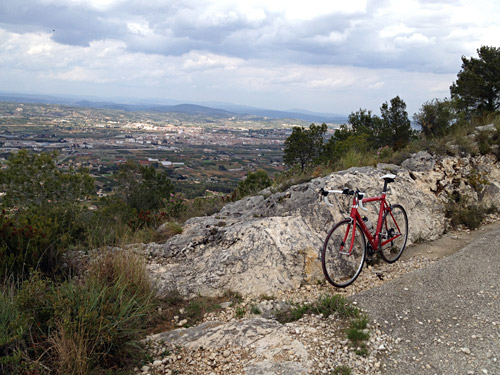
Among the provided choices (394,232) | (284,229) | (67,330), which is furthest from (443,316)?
(67,330)

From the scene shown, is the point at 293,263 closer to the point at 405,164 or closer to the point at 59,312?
the point at 59,312

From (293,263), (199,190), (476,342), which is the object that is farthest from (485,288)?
(199,190)

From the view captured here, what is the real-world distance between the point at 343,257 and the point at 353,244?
0.27 metres

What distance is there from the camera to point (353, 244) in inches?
213

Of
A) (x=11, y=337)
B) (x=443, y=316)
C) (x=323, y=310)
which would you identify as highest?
(x=11, y=337)

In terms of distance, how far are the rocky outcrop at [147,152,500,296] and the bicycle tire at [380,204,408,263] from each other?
1.22 ft

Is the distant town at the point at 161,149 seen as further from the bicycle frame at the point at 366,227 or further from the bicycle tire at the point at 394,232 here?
the bicycle frame at the point at 366,227

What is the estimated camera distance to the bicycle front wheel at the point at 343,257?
5078 millimetres

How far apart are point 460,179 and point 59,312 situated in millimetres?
8922

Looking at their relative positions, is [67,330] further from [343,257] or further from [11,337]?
[343,257]

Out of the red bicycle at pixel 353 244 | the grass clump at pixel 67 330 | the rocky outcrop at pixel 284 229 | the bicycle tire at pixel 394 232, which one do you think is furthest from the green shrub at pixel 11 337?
the bicycle tire at pixel 394 232

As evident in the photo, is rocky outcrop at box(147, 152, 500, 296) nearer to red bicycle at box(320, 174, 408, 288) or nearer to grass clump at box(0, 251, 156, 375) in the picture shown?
red bicycle at box(320, 174, 408, 288)

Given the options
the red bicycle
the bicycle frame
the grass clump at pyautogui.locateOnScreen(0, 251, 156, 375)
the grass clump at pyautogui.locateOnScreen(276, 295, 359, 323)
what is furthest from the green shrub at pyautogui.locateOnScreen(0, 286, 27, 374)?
the bicycle frame

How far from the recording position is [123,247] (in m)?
4.76
